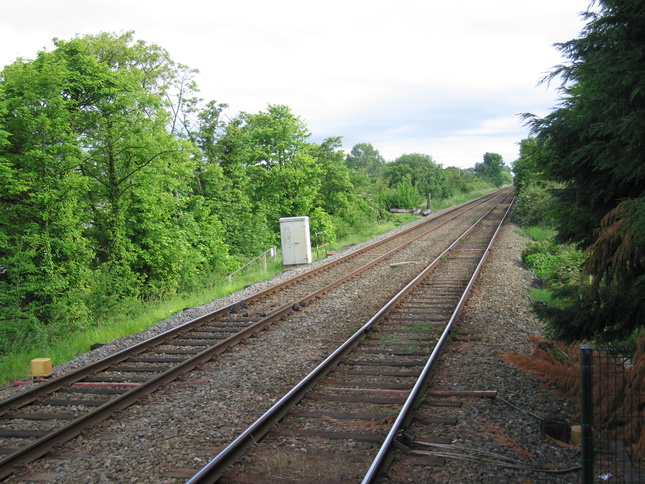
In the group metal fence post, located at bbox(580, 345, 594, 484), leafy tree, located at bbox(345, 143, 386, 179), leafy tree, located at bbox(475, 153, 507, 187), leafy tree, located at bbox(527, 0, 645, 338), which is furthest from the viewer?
leafy tree, located at bbox(345, 143, 386, 179)

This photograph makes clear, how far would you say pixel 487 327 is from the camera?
9.06 metres

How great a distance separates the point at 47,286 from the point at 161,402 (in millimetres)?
8826

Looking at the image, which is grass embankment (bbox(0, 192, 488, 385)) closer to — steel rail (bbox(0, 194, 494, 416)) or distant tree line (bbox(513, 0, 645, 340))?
steel rail (bbox(0, 194, 494, 416))

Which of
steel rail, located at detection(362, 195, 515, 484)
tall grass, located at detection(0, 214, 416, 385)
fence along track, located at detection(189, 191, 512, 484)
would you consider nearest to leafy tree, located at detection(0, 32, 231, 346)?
tall grass, located at detection(0, 214, 416, 385)

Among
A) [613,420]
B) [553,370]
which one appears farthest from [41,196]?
[613,420]

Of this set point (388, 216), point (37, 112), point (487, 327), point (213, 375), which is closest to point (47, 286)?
point (37, 112)

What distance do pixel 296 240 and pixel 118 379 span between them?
11522 mm

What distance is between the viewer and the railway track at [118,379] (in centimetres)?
528

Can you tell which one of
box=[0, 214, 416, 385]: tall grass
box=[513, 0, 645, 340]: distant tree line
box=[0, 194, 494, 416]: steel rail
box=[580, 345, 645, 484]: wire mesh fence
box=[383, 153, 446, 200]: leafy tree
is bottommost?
box=[0, 214, 416, 385]: tall grass

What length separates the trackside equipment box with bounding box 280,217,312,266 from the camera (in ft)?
59.4

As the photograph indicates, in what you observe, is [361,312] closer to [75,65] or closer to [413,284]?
[413,284]

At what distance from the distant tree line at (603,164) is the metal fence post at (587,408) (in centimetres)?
95

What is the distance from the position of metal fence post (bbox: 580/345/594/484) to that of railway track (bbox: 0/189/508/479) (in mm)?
4753

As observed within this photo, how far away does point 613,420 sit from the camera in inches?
164
